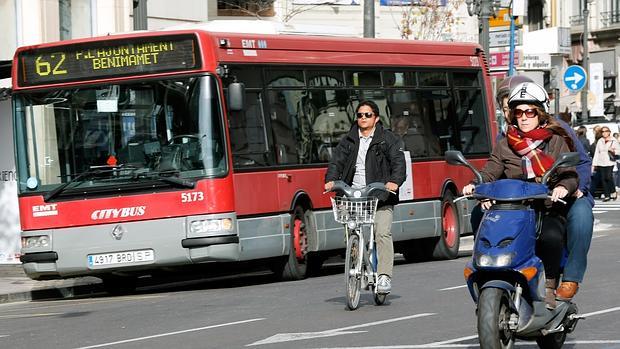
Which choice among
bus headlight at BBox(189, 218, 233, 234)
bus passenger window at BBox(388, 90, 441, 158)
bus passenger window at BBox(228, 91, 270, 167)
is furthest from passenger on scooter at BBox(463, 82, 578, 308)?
bus passenger window at BBox(388, 90, 441, 158)

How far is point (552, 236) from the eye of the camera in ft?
29.5

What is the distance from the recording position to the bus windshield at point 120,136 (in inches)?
654

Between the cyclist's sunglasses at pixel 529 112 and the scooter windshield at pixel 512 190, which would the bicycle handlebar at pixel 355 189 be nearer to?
the cyclist's sunglasses at pixel 529 112

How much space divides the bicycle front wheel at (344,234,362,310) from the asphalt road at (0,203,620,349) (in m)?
0.13

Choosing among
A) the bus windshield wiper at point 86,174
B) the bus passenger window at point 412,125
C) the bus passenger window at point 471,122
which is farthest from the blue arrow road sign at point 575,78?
the bus windshield wiper at point 86,174

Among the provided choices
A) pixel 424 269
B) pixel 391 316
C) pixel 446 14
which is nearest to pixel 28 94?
pixel 424 269

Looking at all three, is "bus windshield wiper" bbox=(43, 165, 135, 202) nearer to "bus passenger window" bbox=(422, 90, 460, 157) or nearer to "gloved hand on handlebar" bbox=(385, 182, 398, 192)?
"gloved hand on handlebar" bbox=(385, 182, 398, 192)

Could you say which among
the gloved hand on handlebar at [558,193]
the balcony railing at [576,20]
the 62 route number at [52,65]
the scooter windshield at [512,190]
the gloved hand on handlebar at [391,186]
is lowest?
the gloved hand on handlebar at [391,186]

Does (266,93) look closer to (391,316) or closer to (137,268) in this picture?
(137,268)

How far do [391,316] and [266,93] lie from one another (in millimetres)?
6040

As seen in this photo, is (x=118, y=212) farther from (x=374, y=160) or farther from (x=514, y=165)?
(x=514, y=165)

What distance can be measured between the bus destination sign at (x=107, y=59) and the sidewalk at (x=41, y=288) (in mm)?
2626

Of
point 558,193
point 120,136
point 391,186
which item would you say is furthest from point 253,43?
point 558,193

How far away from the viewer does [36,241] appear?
1697cm
